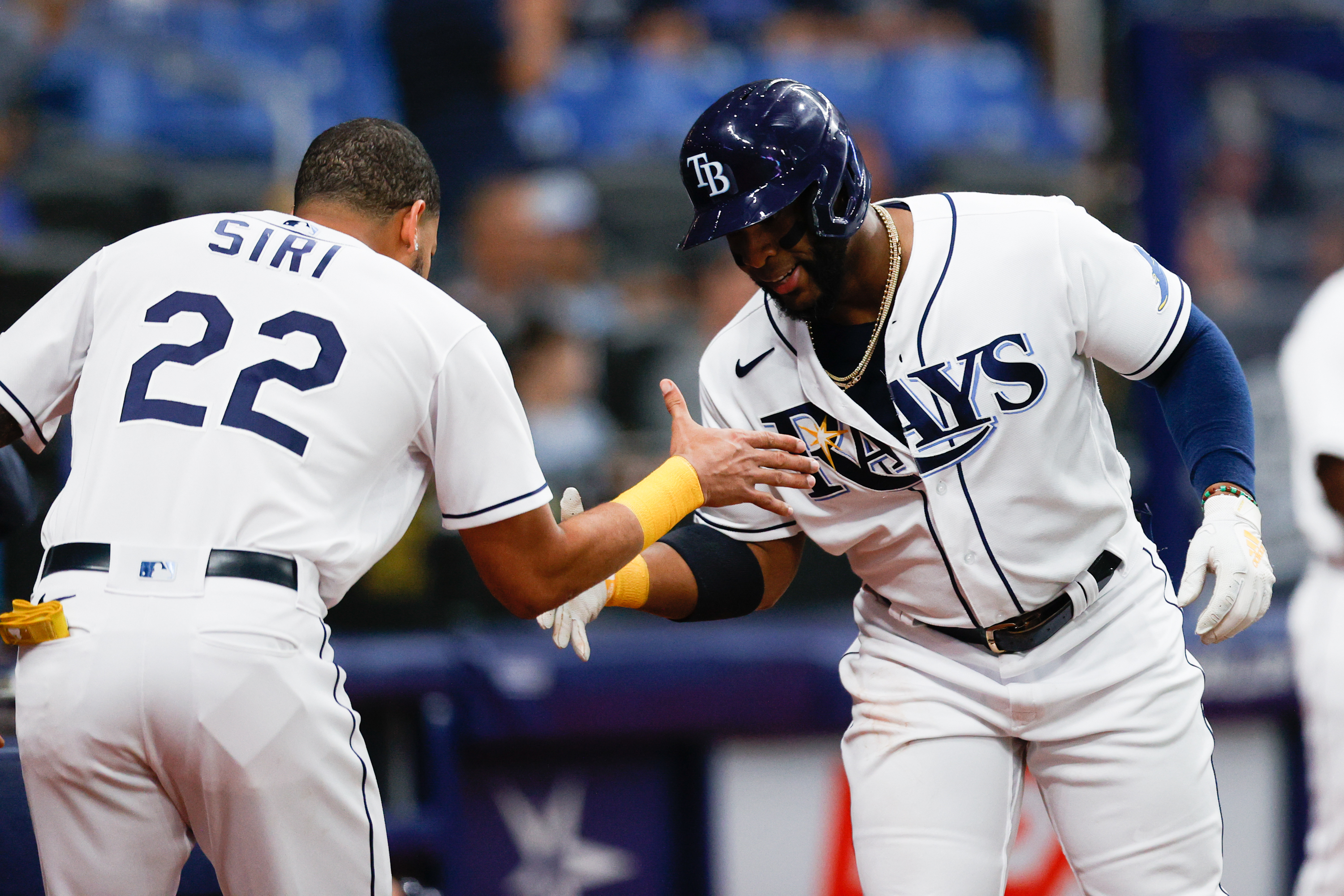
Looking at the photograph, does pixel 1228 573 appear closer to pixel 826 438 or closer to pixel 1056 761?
pixel 1056 761

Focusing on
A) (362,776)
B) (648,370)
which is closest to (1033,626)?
(362,776)

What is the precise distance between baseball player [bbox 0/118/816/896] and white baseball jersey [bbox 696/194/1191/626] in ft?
1.82

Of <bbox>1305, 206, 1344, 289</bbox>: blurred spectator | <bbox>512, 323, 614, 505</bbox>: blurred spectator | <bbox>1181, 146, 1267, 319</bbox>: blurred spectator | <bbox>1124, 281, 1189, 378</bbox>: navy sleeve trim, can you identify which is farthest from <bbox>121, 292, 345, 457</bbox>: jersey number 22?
<bbox>1305, 206, 1344, 289</bbox>: blurred spectator

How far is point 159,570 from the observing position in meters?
2.28

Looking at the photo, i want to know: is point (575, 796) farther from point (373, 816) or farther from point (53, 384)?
point (53, 384)

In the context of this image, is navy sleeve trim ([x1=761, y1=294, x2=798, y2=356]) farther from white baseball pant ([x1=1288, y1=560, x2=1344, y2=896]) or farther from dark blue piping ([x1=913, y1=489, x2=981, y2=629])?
white baseball pant ([x1=1288, y1=560, x2=1344, y2=896])

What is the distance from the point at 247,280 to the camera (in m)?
2.43

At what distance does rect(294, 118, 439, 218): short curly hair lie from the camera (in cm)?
265

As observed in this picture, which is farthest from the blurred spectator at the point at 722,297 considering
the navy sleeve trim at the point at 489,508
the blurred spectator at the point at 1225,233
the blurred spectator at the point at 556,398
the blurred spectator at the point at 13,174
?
the navy sleeve trim at the point at 489,508

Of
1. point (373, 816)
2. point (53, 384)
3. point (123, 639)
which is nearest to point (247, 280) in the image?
point (53, 384)

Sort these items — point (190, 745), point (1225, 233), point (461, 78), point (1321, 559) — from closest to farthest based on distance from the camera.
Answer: point (190, 745), point (1321, 559), point (1225, 233), point (461, 78)

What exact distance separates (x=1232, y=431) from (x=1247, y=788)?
2758 mm

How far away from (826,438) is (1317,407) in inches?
73.1

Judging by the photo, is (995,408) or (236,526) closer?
(236,526)
